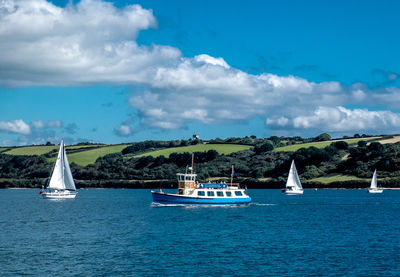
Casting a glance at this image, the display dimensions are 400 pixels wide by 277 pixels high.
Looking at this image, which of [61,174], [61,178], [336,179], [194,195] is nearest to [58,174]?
[61,174]

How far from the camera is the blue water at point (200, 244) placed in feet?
150

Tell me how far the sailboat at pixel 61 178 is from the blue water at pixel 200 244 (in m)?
42.6

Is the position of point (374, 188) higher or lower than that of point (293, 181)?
lower

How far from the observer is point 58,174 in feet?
455

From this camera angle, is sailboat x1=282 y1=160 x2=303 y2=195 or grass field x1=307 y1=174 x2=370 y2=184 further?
grass field x1=307 y1=174 x2=370 y2=184

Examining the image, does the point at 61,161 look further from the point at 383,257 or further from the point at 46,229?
the point at 383,257

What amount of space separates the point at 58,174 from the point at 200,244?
285 ft

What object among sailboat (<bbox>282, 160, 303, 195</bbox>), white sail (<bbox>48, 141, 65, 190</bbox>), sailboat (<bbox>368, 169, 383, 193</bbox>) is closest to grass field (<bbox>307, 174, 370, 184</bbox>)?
sailboat (<bbox>368, 169, 383, 193</bbox>)

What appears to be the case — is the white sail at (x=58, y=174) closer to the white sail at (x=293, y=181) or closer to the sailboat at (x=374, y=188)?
the white sail at (x=293, y=181)

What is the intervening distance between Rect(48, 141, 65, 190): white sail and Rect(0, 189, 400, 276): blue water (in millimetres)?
42378

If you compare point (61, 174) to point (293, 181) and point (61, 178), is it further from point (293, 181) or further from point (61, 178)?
point (293, 181)

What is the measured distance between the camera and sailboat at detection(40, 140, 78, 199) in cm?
13738

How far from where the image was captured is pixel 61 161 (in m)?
137

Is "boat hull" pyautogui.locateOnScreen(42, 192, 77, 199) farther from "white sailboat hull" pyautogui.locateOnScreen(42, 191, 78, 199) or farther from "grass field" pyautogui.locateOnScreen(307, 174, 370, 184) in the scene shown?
"grass field" pyautogui.locateOnScreen(307, 174, 370, 184)
